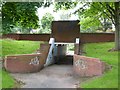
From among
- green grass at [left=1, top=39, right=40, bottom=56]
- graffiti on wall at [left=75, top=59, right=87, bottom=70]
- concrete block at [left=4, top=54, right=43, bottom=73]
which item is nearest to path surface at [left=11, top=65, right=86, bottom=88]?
concrete block at [left=4, top=54, right=43, bottom=73]

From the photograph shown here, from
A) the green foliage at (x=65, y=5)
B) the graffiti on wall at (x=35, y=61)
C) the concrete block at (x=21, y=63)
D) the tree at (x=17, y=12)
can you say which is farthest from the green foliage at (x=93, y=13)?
the concrete block at (x=21, y=63)

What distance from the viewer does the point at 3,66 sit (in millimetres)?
16906

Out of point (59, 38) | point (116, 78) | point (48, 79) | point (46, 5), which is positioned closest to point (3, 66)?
point (48, 79)

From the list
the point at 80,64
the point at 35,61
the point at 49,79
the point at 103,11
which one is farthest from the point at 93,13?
the point at 49,79

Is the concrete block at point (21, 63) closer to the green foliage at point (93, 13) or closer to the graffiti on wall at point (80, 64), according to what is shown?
the graffiti on wall at point (80, 64)

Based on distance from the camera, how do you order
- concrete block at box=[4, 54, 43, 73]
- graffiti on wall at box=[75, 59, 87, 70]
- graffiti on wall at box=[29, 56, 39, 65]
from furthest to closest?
graffiti on wall at box=[29, 56, 39, 65] → concrete block at box=[4, 54, 43, 73] → graffiti on wall at box=[75, 59, 87, 70]

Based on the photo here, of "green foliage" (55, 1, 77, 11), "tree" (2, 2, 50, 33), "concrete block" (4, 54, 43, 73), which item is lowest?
"concrete block" (4, 54, 43, 73)

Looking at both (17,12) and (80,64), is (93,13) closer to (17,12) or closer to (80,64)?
(80,64)

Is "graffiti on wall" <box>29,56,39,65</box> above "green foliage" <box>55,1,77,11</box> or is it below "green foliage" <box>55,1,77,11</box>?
below

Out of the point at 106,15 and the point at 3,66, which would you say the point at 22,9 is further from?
the point at 106,15

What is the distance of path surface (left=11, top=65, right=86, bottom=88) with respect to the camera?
1392 centimetres

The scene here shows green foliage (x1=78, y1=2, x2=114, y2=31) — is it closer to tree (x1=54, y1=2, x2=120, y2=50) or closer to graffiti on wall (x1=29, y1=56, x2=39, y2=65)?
tree (x1=54, y1=2, x2=120, y2=50)

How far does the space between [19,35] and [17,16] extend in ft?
36.7

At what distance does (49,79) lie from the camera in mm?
15469
